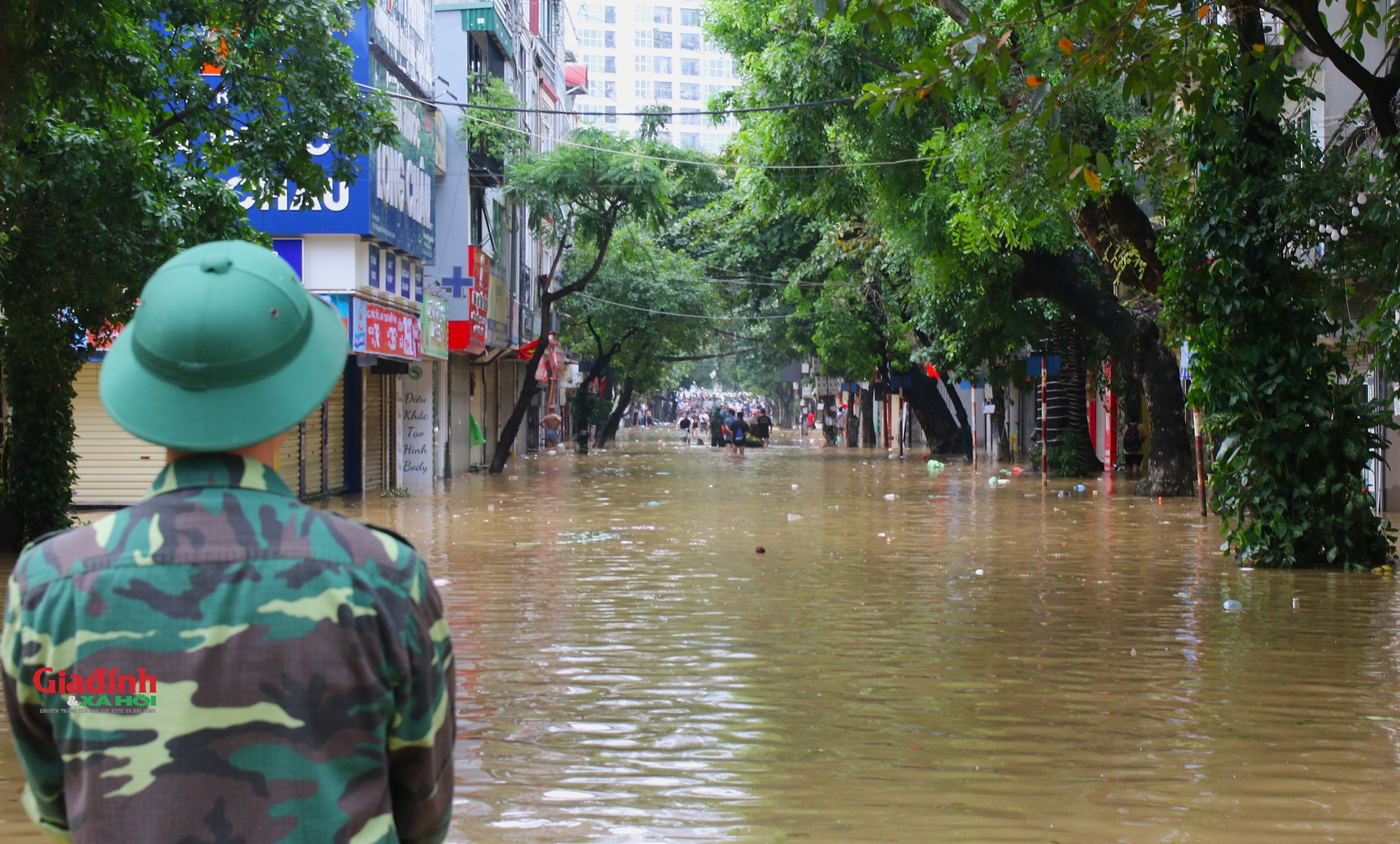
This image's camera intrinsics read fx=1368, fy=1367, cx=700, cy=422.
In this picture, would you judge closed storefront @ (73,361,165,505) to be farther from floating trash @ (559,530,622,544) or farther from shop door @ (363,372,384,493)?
floating trash @ (559,530,622,544)

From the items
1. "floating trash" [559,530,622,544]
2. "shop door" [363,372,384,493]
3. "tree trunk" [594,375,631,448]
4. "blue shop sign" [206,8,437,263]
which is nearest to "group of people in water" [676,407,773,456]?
"tree trunk" [594,375,631,448]

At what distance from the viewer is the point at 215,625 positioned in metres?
1.94

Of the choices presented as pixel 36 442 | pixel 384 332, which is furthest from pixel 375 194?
pixel 36 442

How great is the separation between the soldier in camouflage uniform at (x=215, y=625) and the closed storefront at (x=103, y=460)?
62.6 ft

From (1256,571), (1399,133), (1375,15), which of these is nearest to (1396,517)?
(1256,571)

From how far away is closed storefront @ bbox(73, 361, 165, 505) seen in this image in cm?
1986

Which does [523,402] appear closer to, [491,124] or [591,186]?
[591,186]

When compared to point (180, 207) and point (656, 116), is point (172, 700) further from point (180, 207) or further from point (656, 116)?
point (656, 116)

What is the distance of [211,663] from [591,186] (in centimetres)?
2982

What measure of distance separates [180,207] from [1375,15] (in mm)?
10254

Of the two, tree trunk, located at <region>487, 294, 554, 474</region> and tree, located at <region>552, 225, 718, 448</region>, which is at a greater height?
tree, located at <region>552, 225, 718, 448</region>

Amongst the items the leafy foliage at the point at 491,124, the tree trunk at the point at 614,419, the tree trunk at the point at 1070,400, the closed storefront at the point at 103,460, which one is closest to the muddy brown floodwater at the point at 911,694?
the closed storefront at the point at 103,460

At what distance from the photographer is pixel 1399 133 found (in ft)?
31.8

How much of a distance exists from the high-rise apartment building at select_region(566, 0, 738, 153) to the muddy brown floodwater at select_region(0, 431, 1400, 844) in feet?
350
